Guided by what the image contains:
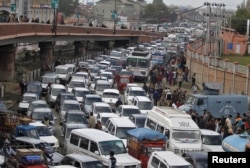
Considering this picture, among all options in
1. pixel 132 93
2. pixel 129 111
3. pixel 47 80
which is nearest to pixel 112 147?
pixel 129 111

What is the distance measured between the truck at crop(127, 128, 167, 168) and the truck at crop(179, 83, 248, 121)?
10682mm

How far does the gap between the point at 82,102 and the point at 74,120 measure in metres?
7.57

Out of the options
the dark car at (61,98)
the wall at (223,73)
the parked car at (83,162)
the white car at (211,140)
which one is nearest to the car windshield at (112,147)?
the parked car at (83,162)

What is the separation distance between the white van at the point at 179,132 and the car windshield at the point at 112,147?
7.40 feet

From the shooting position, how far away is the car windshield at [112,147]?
69.0 ft

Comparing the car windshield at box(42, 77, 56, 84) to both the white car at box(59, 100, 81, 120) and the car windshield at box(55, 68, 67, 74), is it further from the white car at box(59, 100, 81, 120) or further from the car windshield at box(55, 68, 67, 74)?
the white car at box(59, 100, 81, 120)

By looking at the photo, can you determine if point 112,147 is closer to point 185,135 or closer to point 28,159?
point 28,159

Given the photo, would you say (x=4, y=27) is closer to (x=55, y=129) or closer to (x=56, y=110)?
(x=56, y=110)

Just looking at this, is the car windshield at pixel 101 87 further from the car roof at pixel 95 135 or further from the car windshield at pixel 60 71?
the car roof at pixel 95 135

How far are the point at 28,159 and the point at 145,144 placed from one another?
14.1 feet

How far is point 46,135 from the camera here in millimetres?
24453

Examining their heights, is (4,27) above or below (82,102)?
above

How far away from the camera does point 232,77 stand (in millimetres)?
42781

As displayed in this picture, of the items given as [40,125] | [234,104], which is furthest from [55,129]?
[234,104]
